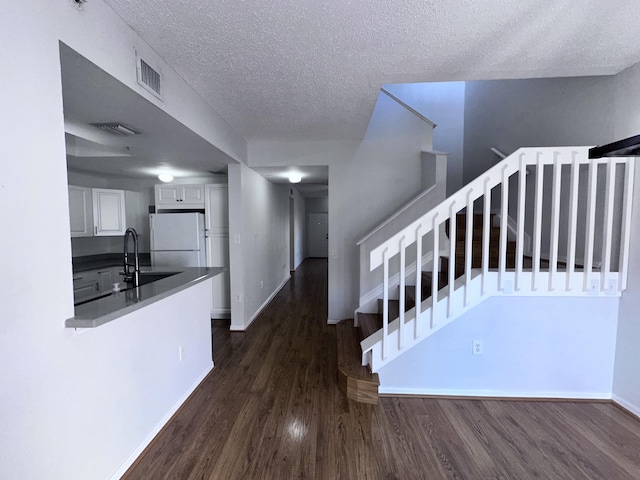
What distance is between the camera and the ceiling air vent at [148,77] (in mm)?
1565

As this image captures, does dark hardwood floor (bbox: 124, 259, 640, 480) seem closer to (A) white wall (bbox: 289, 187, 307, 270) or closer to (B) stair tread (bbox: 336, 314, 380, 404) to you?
(B) stair tread (bbox: 336, 314, 380, 404)

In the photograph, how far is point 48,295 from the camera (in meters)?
1.11

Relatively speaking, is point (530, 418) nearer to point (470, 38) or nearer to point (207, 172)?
point (470, 38)

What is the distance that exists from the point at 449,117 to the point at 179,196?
4283mm

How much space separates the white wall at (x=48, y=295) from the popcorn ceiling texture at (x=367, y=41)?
345mm

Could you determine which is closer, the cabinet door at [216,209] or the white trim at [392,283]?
the white trim at [392,283]

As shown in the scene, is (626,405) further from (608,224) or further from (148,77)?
(148,77)

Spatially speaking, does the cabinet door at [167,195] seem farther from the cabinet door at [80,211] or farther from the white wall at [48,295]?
the white wall at [48,295]

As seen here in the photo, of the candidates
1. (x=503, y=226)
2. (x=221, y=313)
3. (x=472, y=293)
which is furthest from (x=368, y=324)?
(x=221, y=313)

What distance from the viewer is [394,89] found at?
4047 millimetres

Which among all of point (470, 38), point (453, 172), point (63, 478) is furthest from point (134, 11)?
point (453, 172)

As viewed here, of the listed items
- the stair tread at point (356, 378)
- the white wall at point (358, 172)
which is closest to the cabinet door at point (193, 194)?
the white wall at point (358, 172)

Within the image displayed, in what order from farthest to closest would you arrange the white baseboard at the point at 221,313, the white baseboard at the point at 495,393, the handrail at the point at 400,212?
the white baseboard at the point at 221,313, the handrail at the point at 400,212, the white baseboard at the point at 495,393

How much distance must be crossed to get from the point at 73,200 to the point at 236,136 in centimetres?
191
